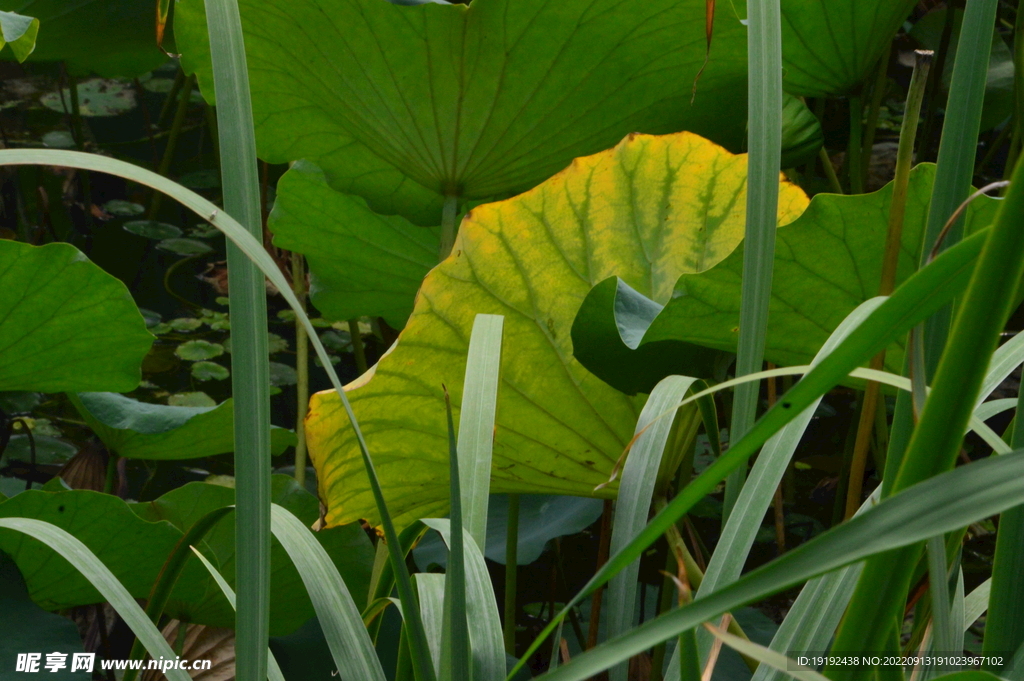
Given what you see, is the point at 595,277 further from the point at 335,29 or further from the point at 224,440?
the point at 224,440

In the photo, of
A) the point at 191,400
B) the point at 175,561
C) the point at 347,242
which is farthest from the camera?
the point at 191,400

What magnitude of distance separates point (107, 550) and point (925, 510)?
0.75 meters

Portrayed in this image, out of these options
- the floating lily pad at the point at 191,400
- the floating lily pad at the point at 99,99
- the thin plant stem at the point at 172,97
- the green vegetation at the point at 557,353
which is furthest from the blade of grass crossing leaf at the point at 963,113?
the floating lily pad at the point at 99,99

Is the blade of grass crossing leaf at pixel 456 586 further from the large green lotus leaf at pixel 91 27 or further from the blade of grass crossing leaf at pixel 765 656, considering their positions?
the large green lotus leaf at pixel 91 27

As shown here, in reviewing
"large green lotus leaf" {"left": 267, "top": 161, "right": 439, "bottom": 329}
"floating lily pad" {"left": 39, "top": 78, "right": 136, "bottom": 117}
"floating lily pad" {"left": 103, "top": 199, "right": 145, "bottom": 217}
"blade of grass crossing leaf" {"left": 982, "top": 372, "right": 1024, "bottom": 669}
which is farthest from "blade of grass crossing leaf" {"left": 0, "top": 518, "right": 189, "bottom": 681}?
"floating lily pad" {"left": 39, "top": 78, "right": 136, "bottom": 117}

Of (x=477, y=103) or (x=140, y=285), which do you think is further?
(x=140, y=285)

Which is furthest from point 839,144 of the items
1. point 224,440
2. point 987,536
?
point 224,440

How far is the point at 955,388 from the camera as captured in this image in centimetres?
21

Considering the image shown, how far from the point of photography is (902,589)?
0.79ft

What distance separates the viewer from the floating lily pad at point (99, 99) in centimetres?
197

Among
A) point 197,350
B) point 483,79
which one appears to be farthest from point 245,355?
point 197,350

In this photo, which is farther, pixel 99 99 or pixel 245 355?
pixel 99 99

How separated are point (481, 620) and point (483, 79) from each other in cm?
50

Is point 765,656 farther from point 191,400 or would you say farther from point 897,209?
point 191,400
